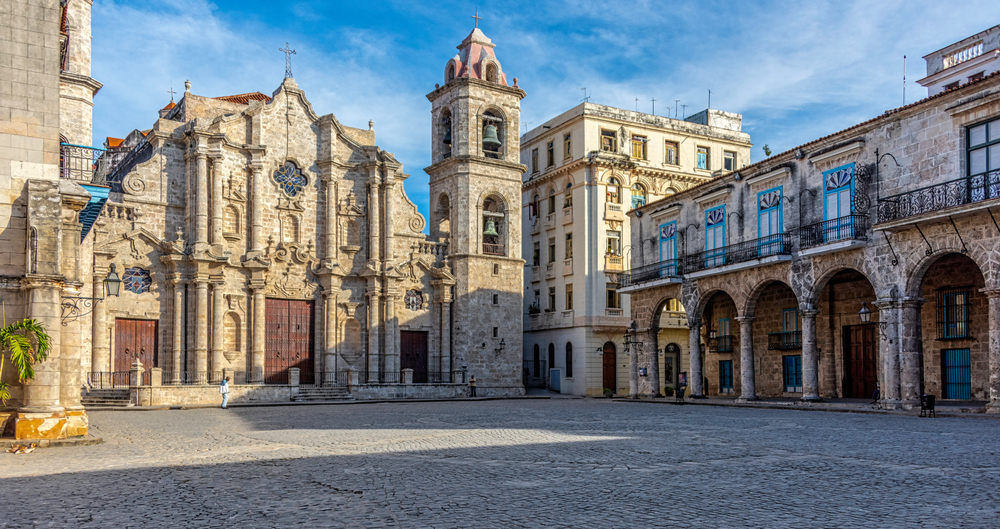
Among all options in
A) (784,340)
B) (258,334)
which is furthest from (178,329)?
(784,340)

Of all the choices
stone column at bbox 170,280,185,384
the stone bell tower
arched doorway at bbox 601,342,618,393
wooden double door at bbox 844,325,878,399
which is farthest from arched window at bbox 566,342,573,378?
stone column at bbox 170,280,185,384

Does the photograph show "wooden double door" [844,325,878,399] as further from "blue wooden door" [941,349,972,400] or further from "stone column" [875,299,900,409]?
"stone column" [875,299,900,409]

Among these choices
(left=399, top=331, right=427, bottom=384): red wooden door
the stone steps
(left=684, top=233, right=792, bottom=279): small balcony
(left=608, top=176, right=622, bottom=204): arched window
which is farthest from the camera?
(left=608, top=176, right=622, bottom=204): arched window

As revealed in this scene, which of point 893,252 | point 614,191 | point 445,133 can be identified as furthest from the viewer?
point 614,191

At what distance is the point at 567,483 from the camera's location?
32.6 feet

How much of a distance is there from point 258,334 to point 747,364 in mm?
20576

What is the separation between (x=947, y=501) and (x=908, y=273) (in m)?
16.5

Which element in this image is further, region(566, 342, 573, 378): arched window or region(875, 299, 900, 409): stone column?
region(566, 342, 573, 378): arched window

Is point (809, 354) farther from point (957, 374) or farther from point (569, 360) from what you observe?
point (569, 360)

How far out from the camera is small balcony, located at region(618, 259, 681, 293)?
112 feet

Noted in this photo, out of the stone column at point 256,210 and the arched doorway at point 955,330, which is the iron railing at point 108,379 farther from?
the arched doorway at point 955,330

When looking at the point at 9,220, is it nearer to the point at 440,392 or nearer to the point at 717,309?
the point at 440,392

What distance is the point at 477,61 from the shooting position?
42.3 meters

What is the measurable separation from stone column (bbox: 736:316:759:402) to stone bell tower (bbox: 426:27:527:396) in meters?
13.9
